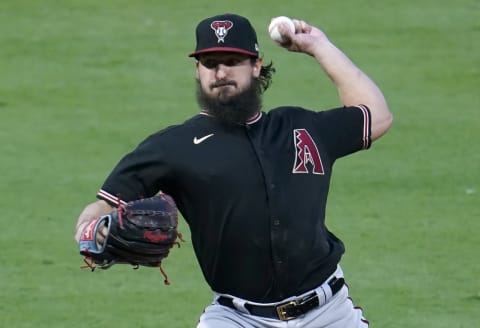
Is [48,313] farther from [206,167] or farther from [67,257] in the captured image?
[206,167]

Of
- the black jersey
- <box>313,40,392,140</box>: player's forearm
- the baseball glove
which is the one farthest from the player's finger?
<box>313,40,392,140</box>: player's forearm

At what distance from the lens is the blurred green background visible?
8.57 meters

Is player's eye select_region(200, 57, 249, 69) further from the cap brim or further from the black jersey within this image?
the black jersey

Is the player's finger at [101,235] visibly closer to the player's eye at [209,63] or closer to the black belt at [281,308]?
the black belt at [281,308]

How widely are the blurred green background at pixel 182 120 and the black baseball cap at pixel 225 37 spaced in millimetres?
2787

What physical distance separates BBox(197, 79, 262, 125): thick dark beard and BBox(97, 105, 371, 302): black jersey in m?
0.05

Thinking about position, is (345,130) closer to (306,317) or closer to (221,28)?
(221,28)

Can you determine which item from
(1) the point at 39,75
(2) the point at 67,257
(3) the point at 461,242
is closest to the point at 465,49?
(1) the point at 39,75

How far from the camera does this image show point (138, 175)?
5.52m

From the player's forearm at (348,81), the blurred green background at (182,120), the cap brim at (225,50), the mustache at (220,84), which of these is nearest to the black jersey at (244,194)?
the mustache at (220,84)

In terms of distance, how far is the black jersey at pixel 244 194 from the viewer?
5555mm

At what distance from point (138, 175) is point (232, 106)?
0.50 meters

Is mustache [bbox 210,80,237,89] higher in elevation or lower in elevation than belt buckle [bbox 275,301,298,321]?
higher

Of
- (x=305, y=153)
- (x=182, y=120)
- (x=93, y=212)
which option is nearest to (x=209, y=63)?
(x=305, y=153)
